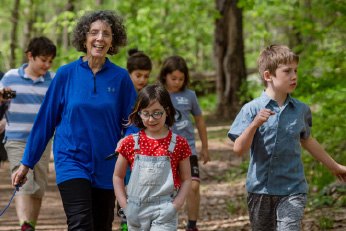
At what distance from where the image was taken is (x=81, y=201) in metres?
3.75

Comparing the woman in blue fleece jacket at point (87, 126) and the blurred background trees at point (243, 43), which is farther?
the blurred background trees at point (243, 43)

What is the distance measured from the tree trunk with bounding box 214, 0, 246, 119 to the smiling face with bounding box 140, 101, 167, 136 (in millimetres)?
12469

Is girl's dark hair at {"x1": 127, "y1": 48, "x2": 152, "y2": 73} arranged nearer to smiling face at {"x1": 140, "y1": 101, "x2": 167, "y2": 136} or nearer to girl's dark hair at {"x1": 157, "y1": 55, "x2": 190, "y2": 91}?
girl's dark hair at {"x1": 157, "y1": 55, "x2": 190, "y2": 91}

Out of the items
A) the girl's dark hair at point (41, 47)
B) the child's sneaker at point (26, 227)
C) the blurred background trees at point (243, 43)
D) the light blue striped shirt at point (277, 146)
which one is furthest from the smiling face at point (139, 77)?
the light blue striped shirt at point (277, 146)

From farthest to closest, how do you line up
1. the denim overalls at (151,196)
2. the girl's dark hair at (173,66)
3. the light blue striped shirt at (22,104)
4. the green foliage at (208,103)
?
the green foliage at (208,103) < the girl's dark hair at (173,66) < the light blue striped shirt at (22,104) < the denim overalls at (151,196)

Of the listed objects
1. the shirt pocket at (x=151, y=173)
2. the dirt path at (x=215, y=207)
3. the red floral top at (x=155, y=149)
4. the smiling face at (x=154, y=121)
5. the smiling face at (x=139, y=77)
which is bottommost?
the dirt path at (x=215, y=207)

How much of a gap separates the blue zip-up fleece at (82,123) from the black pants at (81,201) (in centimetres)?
6

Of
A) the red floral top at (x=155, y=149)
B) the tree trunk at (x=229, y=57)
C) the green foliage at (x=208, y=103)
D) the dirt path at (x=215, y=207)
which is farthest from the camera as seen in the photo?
the green foliage at (x=208, y=103)

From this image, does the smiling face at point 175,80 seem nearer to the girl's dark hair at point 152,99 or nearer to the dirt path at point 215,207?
the dirt path at point 215,207

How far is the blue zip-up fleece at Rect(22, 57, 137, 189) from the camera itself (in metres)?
3.91

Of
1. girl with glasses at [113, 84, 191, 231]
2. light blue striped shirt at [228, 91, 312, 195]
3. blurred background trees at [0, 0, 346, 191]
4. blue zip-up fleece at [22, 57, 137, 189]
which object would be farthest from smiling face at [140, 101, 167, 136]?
blurred background trees at [0, 0, 346, 191]

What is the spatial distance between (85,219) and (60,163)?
19.3 inches

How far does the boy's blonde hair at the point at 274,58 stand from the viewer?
3955mm

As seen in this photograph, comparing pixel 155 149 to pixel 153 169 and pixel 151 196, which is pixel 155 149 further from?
pixel 151 196
